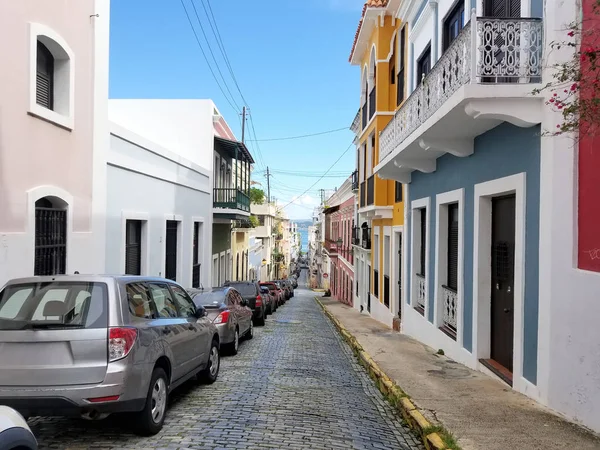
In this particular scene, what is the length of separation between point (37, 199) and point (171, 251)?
8.27 metres

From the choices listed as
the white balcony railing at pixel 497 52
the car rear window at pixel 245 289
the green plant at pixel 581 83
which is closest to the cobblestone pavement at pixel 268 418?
the green plant at pixel 581 83

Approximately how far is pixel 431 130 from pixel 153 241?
28.0 feet

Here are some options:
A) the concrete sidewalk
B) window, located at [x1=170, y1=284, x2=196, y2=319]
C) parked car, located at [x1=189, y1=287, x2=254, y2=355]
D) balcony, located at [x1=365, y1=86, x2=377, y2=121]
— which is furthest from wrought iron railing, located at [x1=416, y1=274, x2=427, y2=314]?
balcony, located at [x1=365, y1=86, x2=377, y2=121]

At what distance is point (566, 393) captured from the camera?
5328 mm

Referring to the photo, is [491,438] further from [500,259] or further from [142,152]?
[142,152]

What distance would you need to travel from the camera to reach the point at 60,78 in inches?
357

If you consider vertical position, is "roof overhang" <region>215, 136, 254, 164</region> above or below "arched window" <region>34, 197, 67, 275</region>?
above

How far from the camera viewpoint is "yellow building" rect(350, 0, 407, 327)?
15.6 m

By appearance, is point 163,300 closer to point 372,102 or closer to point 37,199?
point 37,199

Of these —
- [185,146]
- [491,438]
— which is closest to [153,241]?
[185,146]

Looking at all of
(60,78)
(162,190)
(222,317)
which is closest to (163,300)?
(222,317)

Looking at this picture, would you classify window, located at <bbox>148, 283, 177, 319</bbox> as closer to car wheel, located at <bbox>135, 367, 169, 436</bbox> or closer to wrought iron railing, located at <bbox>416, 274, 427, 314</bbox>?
car wheel, located at <bbox>135, 367, 169, 436</bbox>

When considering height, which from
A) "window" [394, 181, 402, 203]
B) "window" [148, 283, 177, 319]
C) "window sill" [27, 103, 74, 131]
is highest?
"window sill" [27, 103, 74, 131]

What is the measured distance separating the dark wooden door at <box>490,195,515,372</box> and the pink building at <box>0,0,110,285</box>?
682 centimetres
